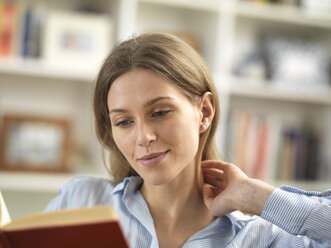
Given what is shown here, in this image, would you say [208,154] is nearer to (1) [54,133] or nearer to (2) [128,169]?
(2) [128,169]

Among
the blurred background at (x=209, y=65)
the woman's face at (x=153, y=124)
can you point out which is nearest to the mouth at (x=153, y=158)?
the woman's face at (x=153, y=124)

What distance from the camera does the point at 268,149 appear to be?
2705 millimetres

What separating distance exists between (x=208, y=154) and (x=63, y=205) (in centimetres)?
41

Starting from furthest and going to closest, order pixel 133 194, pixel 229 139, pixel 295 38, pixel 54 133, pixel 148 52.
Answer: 1. pixel 295 38
2. pixel 229 139
3. pixel 54 133
4. pixel 133 194
5. pixel 148 52

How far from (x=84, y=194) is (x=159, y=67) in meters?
0.40

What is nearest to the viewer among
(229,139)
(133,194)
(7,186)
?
(133,194)

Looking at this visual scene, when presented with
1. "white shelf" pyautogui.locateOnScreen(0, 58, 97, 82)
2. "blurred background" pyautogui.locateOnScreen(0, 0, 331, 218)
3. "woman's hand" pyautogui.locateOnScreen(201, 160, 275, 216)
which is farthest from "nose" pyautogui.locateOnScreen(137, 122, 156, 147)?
"white shelf" pyautogui.locateOnScreen(0, 58, 97, 82)

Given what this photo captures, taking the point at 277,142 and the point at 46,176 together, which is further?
the point at 277,142

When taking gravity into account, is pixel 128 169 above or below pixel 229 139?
above

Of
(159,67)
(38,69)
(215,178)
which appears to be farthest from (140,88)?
(38,69)

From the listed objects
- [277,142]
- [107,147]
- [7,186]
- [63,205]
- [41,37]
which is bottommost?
[7,186]

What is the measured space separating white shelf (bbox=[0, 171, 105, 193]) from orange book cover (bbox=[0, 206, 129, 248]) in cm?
152

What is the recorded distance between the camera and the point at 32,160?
7.86ft

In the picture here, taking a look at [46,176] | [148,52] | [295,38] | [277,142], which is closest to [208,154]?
[148,52]
